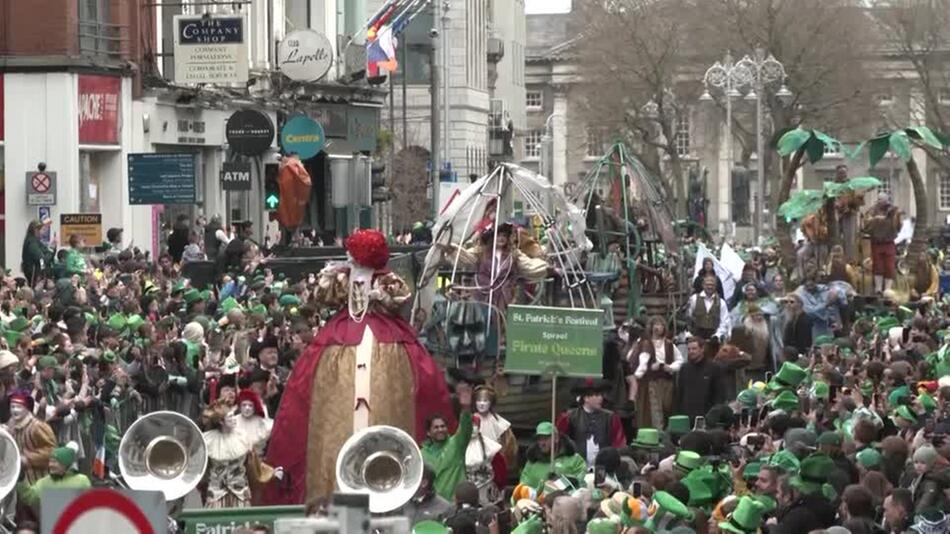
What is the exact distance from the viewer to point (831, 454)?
611 inches

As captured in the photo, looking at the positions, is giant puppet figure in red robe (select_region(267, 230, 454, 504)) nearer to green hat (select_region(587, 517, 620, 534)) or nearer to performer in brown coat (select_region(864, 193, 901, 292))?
green hat (select_region(587, 517, 620, 534))

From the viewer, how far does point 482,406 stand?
19031 mm

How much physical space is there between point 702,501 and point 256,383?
5.21 meters

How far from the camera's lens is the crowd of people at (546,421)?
48.1 feet

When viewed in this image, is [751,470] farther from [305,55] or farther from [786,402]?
[305,55]

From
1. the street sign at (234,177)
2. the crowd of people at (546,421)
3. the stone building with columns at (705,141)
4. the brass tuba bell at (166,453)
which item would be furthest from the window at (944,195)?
the brass tuba bell at (166,453)

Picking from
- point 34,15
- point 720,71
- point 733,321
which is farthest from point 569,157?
point 733,321

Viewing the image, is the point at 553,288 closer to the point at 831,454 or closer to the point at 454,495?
the point at 454,495

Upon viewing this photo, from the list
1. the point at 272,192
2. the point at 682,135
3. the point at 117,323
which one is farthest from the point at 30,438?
the point at 682,135

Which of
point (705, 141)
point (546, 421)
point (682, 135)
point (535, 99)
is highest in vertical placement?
point (535, 99)

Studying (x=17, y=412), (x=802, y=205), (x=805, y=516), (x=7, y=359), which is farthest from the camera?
(x=802, y=205)

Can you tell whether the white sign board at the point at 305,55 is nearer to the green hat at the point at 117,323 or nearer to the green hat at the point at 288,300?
the green hat at the point at 288,300

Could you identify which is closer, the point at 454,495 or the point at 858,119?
the point at 454,495

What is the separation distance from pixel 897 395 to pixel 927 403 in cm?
47
